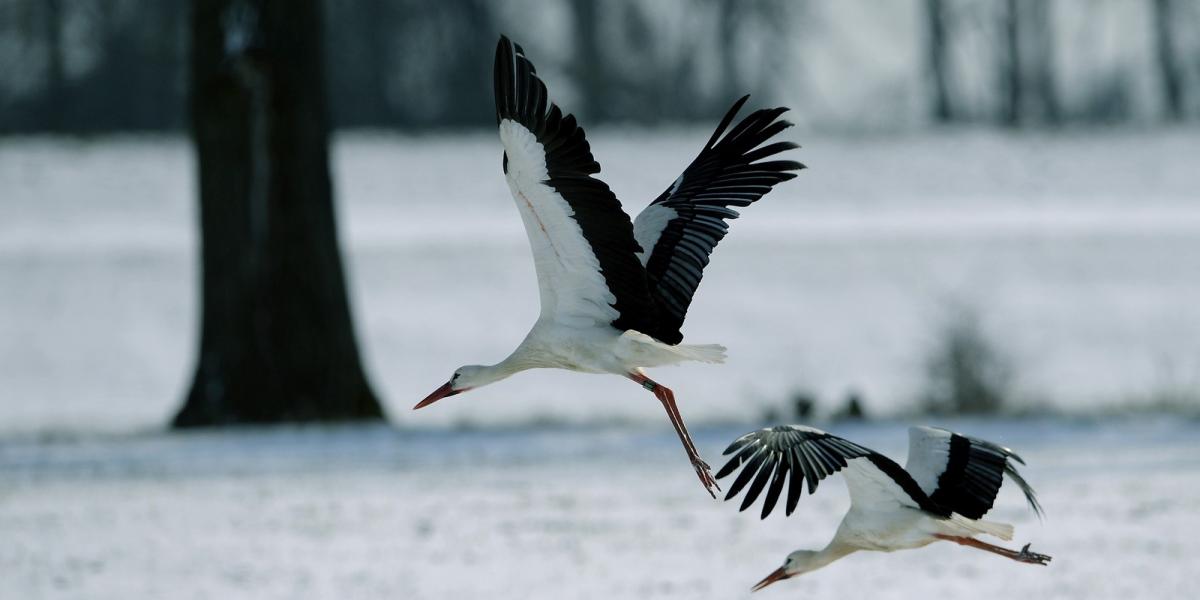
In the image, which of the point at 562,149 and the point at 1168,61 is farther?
the point at 1168,61

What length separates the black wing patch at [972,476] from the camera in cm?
559

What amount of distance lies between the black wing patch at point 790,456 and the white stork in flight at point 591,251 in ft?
0.67

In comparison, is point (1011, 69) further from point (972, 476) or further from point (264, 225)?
point (972, 476)

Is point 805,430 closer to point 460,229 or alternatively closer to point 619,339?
point 619,339

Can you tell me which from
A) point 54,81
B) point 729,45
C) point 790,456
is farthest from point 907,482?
point 729,45

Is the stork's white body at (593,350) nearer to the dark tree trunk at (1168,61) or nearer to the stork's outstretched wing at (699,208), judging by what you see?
the stork's outstretched wing at (699,208)

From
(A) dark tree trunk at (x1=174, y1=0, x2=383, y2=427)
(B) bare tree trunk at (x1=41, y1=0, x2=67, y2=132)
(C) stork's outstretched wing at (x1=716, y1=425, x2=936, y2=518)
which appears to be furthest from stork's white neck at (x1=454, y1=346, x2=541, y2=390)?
(B) bare tree trunk at (x1=41, y1=0, x2=67, y2=132)

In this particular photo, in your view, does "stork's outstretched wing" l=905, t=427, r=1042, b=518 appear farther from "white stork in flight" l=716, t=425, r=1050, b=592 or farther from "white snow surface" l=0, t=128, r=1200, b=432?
"white snow surface" l=0, t=128, r=1200, b=432

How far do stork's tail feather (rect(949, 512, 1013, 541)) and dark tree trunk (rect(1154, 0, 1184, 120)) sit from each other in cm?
2550

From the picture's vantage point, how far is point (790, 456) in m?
5.07

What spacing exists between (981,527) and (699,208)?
144 centimetres

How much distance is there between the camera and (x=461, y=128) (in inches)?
1108

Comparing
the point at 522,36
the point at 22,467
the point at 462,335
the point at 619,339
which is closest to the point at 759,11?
the point at 522,36

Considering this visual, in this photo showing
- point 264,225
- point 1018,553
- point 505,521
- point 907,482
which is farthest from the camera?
point 264,225
